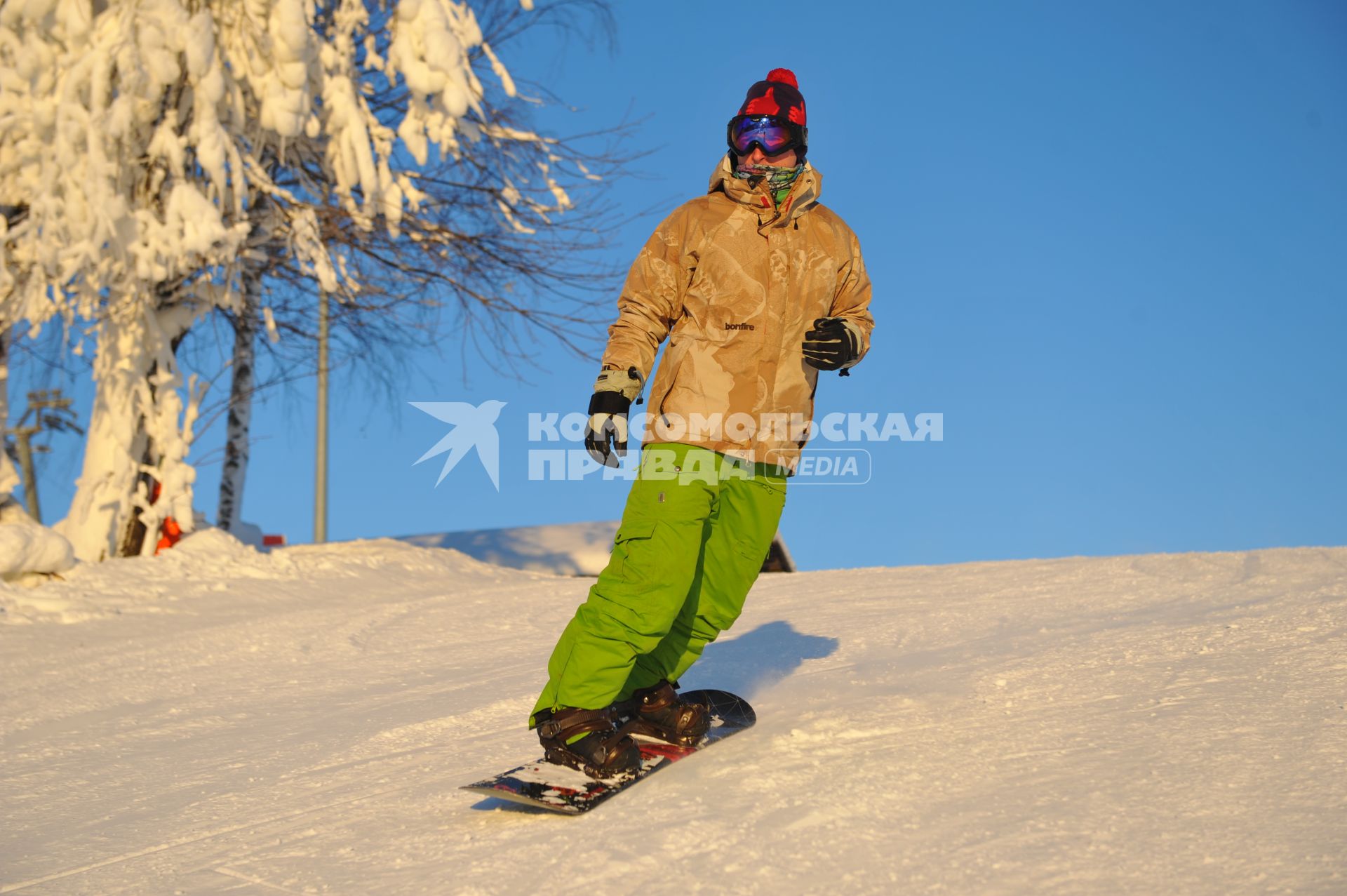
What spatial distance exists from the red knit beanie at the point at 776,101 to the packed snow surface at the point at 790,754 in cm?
185

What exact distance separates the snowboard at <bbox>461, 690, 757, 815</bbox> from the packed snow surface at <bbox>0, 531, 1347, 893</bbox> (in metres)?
0.06

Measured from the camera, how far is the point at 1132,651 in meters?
4.32

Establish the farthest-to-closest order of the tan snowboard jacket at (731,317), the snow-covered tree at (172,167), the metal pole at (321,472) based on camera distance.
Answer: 1. the metal pole at (321,472)
2. the snow-covered tree at (172,167)
3. the tan snowboard jacket at (731,317)

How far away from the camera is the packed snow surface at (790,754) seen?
261 cm

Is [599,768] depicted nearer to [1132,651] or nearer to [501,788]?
[501,788]

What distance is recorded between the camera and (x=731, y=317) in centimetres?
334

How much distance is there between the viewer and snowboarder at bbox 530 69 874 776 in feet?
10.5

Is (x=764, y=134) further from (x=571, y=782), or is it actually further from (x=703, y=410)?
(x=571, y=782)

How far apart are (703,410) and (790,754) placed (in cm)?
101

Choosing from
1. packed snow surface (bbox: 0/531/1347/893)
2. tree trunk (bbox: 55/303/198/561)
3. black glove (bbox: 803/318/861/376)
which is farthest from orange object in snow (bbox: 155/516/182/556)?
black glove (bbox: 803/318/861/376)

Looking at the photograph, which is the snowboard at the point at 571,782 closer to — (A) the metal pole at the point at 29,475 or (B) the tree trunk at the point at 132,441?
(B) the tree trunk at the point at 132,441

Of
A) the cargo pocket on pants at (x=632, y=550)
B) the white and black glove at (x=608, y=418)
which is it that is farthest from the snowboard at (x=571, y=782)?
the white and black glove at (x=608, y=418)

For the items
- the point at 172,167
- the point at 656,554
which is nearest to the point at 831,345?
the point at 656,554

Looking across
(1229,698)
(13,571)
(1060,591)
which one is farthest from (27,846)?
(13,571)
